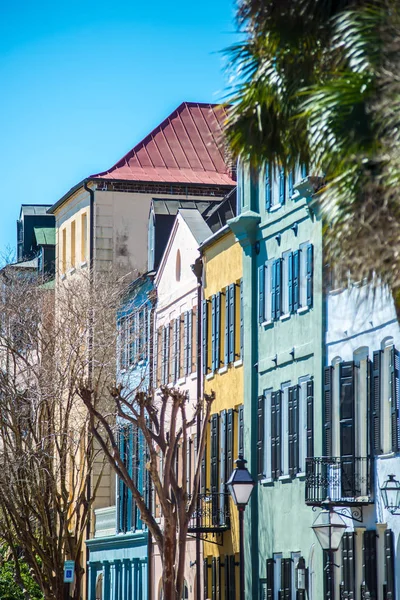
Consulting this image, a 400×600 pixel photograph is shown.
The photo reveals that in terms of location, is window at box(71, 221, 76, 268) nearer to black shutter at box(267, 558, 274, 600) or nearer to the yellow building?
the yellow building

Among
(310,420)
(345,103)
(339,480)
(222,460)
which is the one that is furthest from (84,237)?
(345,103)

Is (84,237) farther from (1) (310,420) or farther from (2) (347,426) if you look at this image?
(2) (347,426)

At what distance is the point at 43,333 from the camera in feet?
156

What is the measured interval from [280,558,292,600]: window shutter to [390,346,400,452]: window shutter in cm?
662

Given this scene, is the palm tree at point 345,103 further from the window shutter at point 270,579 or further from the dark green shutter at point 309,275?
the window shutter at point 270,579

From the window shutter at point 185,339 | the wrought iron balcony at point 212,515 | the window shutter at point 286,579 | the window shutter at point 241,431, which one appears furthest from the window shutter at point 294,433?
the window shutter at point 185,339

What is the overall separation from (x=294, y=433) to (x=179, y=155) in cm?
2418

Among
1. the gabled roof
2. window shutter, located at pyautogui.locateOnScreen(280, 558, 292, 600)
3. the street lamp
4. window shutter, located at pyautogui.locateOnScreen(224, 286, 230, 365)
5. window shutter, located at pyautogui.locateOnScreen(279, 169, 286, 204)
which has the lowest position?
window shutter, located at pyautogui.locateOnScreen(280, 558, 292, 600)

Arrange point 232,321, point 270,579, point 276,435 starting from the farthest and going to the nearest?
point 232,321, point 276,435, point 270,579

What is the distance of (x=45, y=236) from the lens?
67938 millimetres

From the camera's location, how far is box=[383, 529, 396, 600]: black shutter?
2852cm

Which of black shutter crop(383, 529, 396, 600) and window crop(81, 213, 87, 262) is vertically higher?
window crop(81, 213, 87, 262)

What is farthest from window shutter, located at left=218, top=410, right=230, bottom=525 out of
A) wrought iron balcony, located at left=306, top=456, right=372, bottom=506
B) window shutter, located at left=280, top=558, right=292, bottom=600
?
wrought iron balcony, located at left=306, top=456, right=372, bottom=506

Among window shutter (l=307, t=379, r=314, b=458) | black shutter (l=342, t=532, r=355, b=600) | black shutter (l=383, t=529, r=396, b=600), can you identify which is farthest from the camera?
window shutter (l=307, t=379, r=314, b=458)
